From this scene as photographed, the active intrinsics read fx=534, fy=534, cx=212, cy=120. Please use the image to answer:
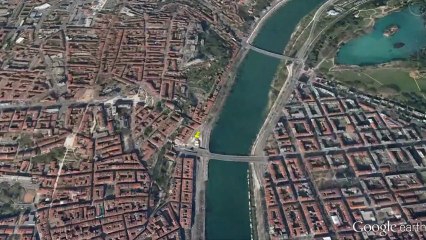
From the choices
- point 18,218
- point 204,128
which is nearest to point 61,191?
point 18,218

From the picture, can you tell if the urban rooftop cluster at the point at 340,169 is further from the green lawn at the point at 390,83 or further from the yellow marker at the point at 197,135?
the yellow marker at the point at 197,135

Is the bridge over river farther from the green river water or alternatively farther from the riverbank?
the green river water

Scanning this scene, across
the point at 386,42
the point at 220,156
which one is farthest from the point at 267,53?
the point at 220,156

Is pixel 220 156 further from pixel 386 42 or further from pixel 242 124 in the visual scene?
pixel 386 42

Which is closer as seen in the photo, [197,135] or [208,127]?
[197,135]

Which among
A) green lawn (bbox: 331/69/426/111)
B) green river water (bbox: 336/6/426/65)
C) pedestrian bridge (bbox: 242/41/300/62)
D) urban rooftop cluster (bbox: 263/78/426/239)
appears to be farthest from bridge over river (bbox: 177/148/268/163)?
green river water (bbox: 336/6/426/65)
